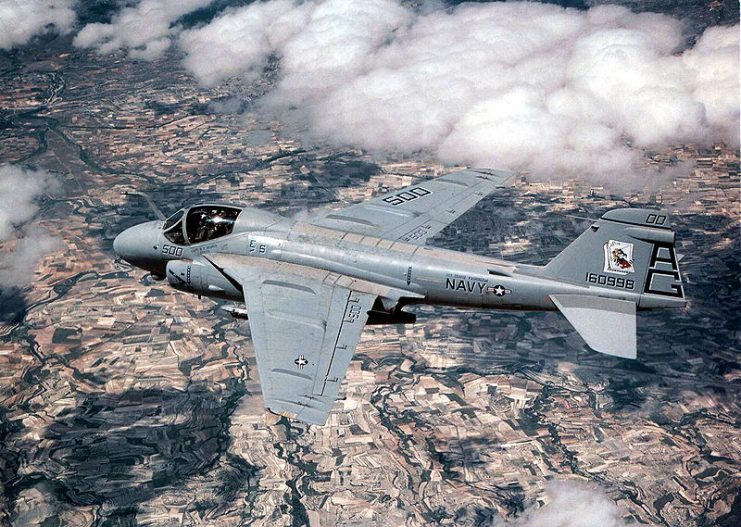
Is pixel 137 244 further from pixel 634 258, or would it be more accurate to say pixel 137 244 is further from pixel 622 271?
pixel 634 258

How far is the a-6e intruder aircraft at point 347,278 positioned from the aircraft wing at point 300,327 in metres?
0.04

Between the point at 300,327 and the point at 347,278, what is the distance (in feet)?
11.2

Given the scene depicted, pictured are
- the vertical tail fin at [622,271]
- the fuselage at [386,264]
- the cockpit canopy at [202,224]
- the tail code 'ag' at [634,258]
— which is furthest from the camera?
the cockpit canopy at [202,224]

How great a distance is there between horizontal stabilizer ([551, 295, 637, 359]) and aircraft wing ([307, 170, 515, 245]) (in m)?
7.29

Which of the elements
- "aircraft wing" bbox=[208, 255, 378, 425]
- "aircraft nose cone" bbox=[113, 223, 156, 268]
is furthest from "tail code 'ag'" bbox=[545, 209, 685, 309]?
"aircraft nose cone" bbox=[113, 223, 156, 268]

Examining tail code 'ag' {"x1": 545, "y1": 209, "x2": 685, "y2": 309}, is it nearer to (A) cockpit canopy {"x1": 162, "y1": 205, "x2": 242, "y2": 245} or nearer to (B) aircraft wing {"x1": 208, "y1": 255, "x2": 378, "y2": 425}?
(B) aircraft wing {"x1": 208, "y1": 255, "x2": 378, "y2": 425}

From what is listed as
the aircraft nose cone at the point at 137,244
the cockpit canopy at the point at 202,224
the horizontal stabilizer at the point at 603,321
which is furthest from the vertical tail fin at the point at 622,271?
the aircraft nose cone at the point at 137,244

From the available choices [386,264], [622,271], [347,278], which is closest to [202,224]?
[347,278]

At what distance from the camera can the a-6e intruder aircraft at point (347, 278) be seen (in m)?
23.6

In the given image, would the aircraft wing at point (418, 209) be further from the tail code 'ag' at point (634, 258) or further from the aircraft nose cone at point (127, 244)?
the aircraft nose cone at point (127, 244)

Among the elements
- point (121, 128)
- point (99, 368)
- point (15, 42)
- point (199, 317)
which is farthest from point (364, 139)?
point (15, 42)

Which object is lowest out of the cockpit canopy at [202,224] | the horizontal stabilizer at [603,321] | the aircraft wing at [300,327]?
the aircraft wing at [300,327]

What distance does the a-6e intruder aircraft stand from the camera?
77.4 ft

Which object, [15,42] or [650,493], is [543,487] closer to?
[650,493]
